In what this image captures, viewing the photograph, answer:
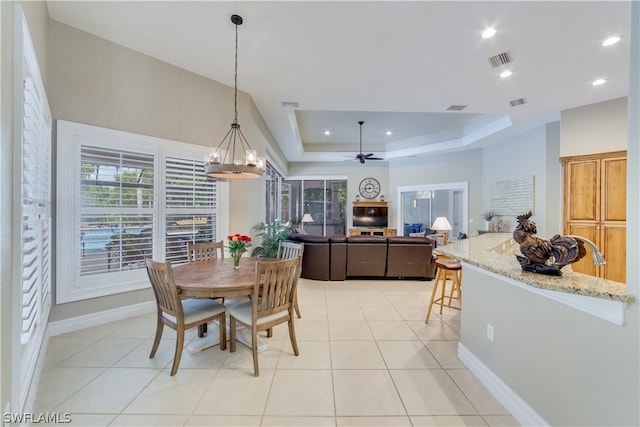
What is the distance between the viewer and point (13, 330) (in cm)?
149

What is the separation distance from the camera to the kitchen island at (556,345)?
48.3 inches

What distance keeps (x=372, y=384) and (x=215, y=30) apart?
378cm

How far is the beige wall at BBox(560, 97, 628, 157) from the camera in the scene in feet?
14.1

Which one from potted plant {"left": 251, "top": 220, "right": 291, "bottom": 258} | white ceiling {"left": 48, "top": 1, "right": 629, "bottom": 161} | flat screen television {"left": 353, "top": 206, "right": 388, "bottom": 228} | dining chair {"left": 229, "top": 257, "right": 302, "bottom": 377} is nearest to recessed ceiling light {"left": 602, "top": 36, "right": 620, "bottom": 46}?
white ceiling {"left": 48, "top": 1, "right": 629, "bottom": 161}

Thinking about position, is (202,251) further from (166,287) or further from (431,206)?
(431,206)

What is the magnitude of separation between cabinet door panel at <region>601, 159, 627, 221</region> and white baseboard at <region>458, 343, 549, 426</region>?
386 centimetres

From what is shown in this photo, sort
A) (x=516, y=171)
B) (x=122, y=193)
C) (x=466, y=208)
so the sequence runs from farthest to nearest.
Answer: (x=466, y=208)
(x=516, y=171)
(x=122, y=193)

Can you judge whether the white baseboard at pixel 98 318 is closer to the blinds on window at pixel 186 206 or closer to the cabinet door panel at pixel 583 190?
the blinds on window at pixel 186 206

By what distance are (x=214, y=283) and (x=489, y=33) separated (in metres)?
3.74

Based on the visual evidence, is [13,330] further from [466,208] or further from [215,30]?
[466,208]

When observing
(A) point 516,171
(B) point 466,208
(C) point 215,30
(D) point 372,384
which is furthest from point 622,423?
(B) point 466,208

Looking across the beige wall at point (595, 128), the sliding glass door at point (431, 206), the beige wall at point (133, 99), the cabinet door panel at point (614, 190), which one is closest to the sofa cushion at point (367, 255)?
the beige wall at point (133, 99)

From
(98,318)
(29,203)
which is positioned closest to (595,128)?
(29,203)

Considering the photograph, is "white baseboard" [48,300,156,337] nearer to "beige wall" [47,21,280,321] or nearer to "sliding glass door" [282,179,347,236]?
"beige wall" [47,21,280,321]
